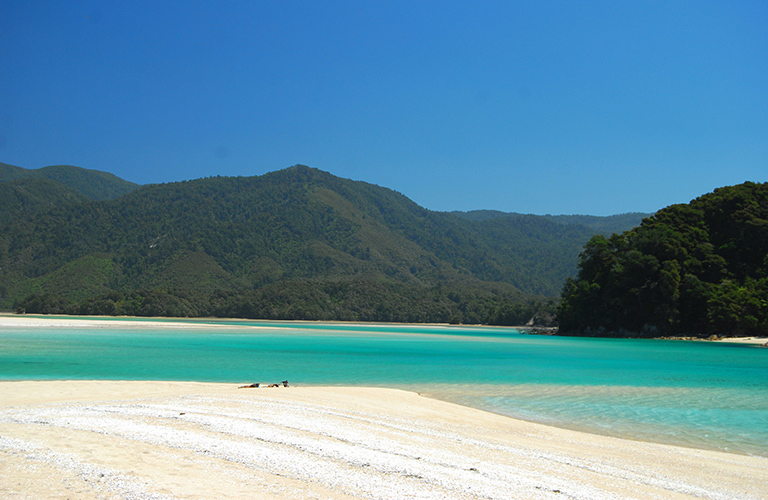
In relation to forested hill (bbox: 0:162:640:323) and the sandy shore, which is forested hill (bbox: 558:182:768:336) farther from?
the sandy shore

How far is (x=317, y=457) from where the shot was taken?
6637 mm

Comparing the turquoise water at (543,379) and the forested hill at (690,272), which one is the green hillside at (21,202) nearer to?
the forested hill at (690,272)

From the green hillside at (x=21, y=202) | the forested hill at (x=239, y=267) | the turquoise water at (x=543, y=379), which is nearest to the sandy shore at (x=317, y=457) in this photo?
the turquoise water at (x=543, y=379)

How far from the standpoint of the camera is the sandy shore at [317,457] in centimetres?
543

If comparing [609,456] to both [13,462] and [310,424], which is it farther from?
[13,462]

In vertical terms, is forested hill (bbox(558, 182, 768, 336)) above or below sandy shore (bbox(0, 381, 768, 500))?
above

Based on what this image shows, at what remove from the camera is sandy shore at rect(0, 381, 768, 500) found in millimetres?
5434

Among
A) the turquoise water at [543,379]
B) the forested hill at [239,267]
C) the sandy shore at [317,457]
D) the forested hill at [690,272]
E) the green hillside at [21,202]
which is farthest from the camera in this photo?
the green hillside at [21,202]

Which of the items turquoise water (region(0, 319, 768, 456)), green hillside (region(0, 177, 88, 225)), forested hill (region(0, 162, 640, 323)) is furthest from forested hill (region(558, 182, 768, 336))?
green hillside (region(0, 177, 88, 225))

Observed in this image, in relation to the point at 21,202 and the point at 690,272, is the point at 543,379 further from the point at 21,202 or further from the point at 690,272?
the point at 21,202

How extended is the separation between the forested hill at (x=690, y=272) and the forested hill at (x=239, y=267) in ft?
155

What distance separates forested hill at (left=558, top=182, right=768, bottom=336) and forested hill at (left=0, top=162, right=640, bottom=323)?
155ft

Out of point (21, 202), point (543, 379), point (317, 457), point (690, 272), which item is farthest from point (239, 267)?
point (317, 457)

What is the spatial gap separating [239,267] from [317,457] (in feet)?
498
